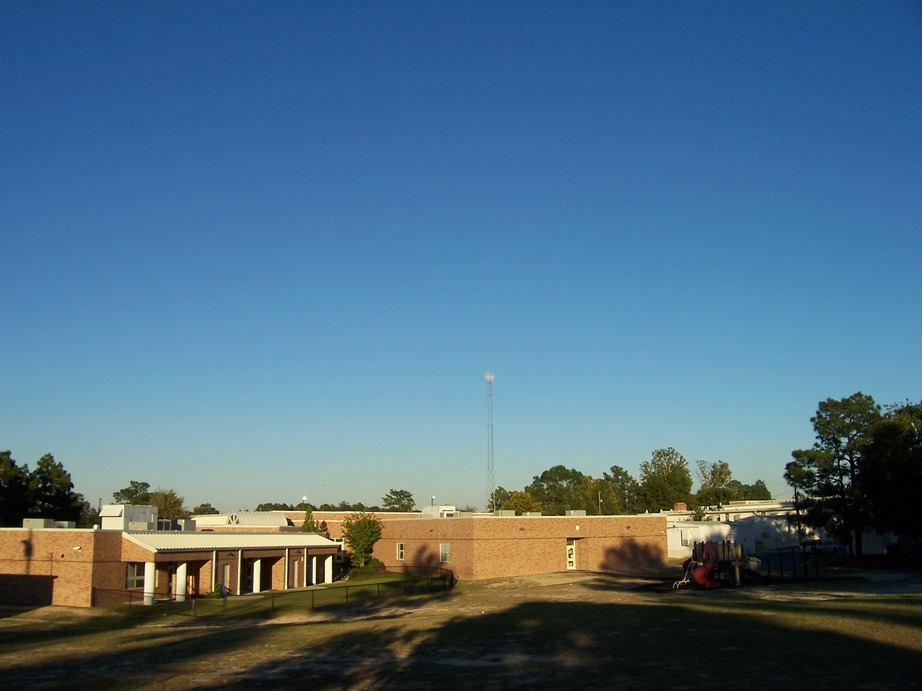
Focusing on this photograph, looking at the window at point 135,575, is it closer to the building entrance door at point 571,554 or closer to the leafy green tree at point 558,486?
the building entrance door at point 571,554

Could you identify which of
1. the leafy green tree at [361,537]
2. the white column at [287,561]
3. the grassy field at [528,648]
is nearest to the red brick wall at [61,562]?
the grassy field at [528,648]

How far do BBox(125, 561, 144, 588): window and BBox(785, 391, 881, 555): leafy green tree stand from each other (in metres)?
52.4

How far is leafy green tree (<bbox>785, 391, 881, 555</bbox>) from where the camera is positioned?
68.4m

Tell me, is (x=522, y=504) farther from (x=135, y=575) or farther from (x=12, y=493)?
(x=135, y=575)

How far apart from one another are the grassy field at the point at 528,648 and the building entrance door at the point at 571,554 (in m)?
20.8

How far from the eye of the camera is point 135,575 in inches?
1750

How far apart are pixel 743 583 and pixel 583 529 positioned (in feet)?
52.1

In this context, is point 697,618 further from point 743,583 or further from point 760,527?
point 760,527

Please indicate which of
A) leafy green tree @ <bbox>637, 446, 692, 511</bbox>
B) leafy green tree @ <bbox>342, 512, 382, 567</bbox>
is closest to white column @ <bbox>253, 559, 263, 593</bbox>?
leafy green tree @ <bbox>342, 512, 382, 567</bbox>

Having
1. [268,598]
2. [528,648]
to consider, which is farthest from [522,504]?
[528,648]

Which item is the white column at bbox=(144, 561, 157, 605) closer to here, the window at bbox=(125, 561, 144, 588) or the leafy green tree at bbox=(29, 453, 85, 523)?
the window at bbox=(125, 561, 144, 588)

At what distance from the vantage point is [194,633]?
1198 inches

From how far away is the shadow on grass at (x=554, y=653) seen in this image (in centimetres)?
1741

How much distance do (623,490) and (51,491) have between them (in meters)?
112
